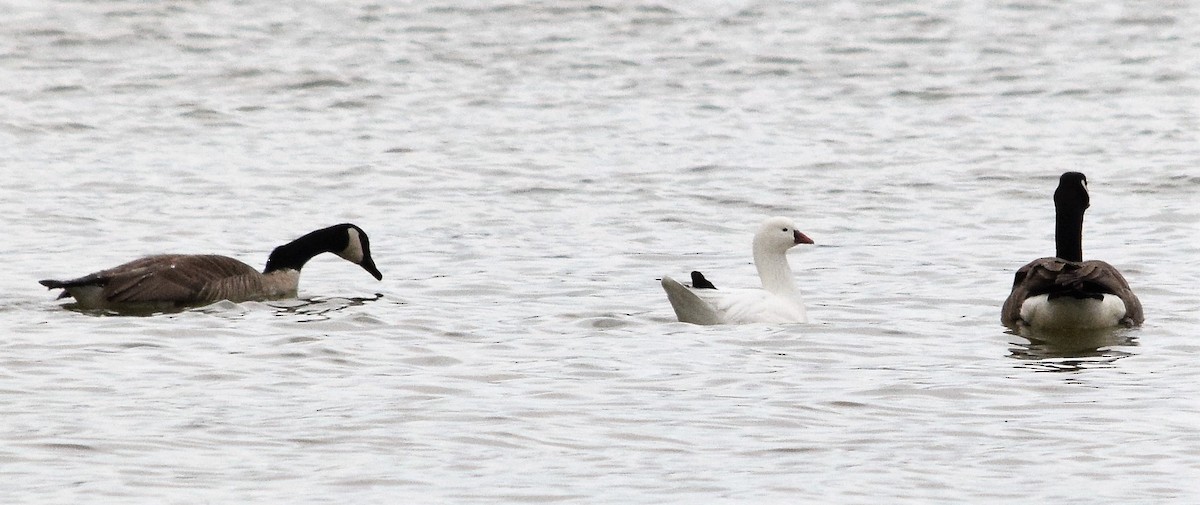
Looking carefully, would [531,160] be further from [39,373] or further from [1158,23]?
[1158,23]

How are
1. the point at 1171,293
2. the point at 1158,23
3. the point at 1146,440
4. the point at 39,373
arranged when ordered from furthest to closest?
the point at 1158,23
the point at 1171,293
the point at 39,373
the point at 1146,440

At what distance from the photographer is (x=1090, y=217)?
56.5ft

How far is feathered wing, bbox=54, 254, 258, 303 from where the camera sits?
12.9 meters

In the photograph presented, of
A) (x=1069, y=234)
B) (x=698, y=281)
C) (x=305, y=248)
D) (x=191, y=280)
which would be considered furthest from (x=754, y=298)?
(x=191, y=280)

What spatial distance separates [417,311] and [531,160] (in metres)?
7.60

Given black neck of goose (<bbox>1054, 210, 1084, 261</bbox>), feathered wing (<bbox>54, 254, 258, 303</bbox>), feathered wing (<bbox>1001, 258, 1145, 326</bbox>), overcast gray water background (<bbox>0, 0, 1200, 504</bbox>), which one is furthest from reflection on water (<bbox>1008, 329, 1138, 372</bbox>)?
feathered wing (<bbox>54, 254, 258, 303</bbox>)

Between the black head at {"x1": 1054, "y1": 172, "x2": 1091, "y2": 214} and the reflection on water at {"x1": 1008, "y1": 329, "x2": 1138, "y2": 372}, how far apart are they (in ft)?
4.75

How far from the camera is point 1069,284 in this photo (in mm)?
12125

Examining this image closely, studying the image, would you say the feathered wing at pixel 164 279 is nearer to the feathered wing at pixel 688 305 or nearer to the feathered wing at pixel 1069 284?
the feathered wing at pixel 688 305

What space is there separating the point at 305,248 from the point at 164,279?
1.45 meters

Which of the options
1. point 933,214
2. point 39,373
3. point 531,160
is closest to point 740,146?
point 531,160

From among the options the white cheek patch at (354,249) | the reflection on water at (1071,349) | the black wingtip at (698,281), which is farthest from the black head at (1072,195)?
the white cheek patch at (354,249)

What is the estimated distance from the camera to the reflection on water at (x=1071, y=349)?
11195 millimetres

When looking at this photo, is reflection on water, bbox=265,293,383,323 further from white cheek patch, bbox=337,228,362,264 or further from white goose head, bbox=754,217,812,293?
white goose head, bbox=754,217,812,293
